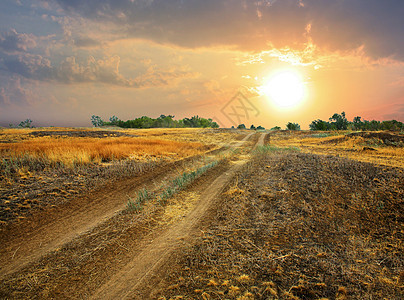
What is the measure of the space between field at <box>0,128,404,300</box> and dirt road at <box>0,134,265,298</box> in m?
0.02

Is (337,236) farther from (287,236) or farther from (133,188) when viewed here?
(133,188)

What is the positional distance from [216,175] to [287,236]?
5193 millimetres

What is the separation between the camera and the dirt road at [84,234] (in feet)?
9.91

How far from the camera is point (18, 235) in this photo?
445cm

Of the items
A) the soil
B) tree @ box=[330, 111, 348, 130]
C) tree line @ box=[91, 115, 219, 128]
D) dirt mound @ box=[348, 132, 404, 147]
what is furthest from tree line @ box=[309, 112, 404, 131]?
tree line @ box=[91, 115, 219, 128]

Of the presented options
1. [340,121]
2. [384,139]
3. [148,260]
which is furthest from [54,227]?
[340,121]

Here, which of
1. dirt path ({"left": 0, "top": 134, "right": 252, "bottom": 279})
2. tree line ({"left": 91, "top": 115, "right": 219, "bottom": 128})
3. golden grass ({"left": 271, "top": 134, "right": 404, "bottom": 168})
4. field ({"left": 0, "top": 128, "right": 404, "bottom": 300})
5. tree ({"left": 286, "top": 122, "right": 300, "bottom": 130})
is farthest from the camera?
tree line ({"left": 91, "top": 115, "right": 219, "bottom": 128})

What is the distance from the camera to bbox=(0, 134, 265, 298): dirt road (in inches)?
119

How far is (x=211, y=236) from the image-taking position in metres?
3.95

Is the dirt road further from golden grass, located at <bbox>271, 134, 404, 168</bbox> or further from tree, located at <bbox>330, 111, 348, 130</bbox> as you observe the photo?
tree, located at <bbox>330, 111, 348, 130</bbox>

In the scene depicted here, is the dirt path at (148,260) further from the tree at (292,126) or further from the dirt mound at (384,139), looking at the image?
the tree at (292,126)

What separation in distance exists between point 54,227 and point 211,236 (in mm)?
3979

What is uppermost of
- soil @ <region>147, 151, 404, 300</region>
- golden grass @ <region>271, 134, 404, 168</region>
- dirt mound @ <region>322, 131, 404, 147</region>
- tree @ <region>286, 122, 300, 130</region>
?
tree @ <region>286, 122, 300, 130</region>

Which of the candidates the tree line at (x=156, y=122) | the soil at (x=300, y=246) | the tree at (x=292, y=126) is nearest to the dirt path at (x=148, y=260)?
the soil at (x=300, y=246)
